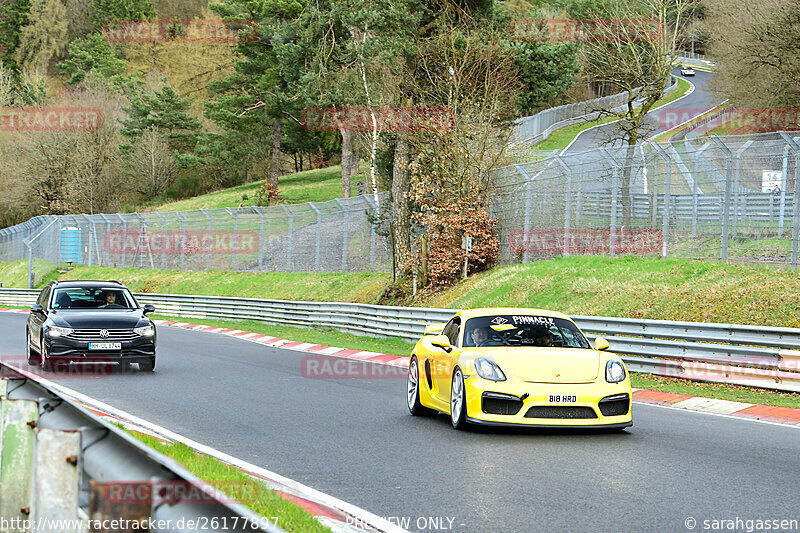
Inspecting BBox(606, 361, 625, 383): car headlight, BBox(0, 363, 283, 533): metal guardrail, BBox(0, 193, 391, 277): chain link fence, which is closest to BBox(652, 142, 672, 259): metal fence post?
BBox(0, 193, 391, 277): chain link fence

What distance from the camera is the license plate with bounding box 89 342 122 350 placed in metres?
16.9

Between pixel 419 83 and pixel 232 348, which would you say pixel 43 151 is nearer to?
pixel 419 83

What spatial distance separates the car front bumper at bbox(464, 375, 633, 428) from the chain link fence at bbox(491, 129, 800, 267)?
1120cm

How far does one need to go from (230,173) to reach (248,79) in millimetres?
20225

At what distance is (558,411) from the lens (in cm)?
989

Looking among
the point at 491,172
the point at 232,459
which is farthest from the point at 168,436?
the point at 491,172

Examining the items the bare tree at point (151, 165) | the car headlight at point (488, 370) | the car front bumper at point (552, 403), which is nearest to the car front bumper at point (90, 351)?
the car headlight at point (488, 370)

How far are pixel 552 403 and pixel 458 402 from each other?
45.1 inches

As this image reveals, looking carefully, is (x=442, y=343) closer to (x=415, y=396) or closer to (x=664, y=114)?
(x=415, y=396)

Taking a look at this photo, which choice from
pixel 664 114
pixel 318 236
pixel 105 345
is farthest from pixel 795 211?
pixel 664 114

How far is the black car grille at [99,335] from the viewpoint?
16812mm

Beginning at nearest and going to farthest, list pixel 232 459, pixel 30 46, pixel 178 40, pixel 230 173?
1. pixel 232 459
2. pixel 230 173
3. pixel 178 40
4. pixel 30 46

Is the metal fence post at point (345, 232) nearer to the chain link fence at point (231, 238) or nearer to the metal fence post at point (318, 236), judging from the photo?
the chain link fence at point (231, 238)

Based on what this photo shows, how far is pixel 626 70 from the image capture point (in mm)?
32125
